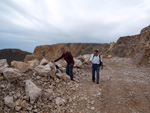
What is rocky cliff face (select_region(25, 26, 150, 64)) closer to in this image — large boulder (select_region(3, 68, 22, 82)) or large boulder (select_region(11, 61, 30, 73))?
large boulder (select_region(11, 61, 30, 73))

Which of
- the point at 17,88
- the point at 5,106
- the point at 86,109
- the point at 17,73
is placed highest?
the point at 17,73

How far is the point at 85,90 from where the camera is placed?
431 centimetres

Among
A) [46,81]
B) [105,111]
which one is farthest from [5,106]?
[105,111]

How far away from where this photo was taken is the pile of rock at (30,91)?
2968mm

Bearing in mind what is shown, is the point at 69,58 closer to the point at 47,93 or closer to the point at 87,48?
the point at 47,93

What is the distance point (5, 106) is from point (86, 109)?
2.07 m

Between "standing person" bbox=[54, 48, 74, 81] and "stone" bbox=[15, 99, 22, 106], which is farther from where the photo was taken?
"standing person" bbox=[54, 48, 74, 81]

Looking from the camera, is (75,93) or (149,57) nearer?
(75,93)

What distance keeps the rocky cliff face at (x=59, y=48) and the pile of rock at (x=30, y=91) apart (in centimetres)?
2778

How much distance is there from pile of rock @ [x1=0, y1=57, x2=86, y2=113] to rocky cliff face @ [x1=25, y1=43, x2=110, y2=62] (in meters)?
27.8

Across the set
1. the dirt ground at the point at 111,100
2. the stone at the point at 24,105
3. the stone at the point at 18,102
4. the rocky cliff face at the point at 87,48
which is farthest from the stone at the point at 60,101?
the rocky cliff face at the point at 87,48

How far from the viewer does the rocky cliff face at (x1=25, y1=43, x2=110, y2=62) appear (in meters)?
33.3

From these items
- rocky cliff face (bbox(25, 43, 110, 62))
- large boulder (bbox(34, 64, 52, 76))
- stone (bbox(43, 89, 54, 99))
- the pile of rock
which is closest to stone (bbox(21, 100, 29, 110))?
the pile of rock

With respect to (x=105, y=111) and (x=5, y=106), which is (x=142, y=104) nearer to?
(x=105, y=111)
